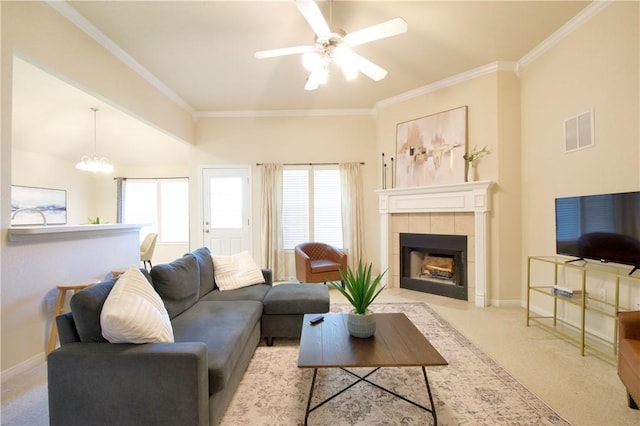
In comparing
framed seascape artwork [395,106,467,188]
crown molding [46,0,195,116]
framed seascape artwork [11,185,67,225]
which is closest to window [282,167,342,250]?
framed seascape artwork [395,106,467,188]

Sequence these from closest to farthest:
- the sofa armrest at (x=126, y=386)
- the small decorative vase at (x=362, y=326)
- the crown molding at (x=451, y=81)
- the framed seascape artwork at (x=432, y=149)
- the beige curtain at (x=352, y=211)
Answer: the sofa armrest at (x=126, y=386) < the small decorative vase at (x=362, y=326) < the crown molding at (x=451, y=81) < the framed seascape artwork at (x=432, y=149) < the beige curtain at (x=352, y=211)

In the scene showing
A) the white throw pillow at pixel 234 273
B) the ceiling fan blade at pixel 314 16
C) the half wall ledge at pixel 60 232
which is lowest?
the white throw pillow at pixel 234 273

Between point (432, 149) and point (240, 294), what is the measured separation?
328 centimetres

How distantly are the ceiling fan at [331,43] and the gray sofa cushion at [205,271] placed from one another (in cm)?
204

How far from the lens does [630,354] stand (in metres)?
1.53

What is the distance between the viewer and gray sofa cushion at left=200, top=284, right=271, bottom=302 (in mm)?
2576

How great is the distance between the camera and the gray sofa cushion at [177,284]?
2088 mm

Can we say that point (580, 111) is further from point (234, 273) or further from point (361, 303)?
point (234, 273)

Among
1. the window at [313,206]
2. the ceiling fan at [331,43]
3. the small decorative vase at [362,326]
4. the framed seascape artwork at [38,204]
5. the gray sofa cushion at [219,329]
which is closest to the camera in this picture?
the gray sofa cushion at [219,329]

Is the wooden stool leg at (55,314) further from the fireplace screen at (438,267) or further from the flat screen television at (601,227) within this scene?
the flat screen television at (601,227)

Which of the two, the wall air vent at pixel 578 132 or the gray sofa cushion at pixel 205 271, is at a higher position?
the wall air vent at pixel 578 132

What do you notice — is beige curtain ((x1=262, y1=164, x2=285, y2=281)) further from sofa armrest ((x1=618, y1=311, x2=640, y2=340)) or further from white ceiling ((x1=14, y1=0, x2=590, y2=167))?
sofa armrest ((x1=618, y1=311, x2=640, y2=340))

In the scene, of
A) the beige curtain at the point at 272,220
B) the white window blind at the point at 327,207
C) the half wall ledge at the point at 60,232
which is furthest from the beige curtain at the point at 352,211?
the half wall ledge at the point at 60,232

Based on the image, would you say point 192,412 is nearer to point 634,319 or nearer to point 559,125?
point 634,319
